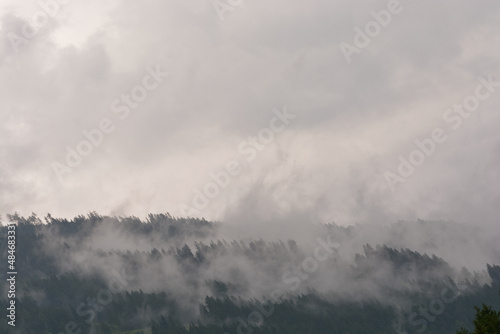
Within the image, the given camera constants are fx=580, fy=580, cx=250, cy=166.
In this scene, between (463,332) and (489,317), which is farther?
(463,332)

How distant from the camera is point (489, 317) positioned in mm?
77062

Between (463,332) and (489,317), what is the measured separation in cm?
775

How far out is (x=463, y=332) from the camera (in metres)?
83.7
